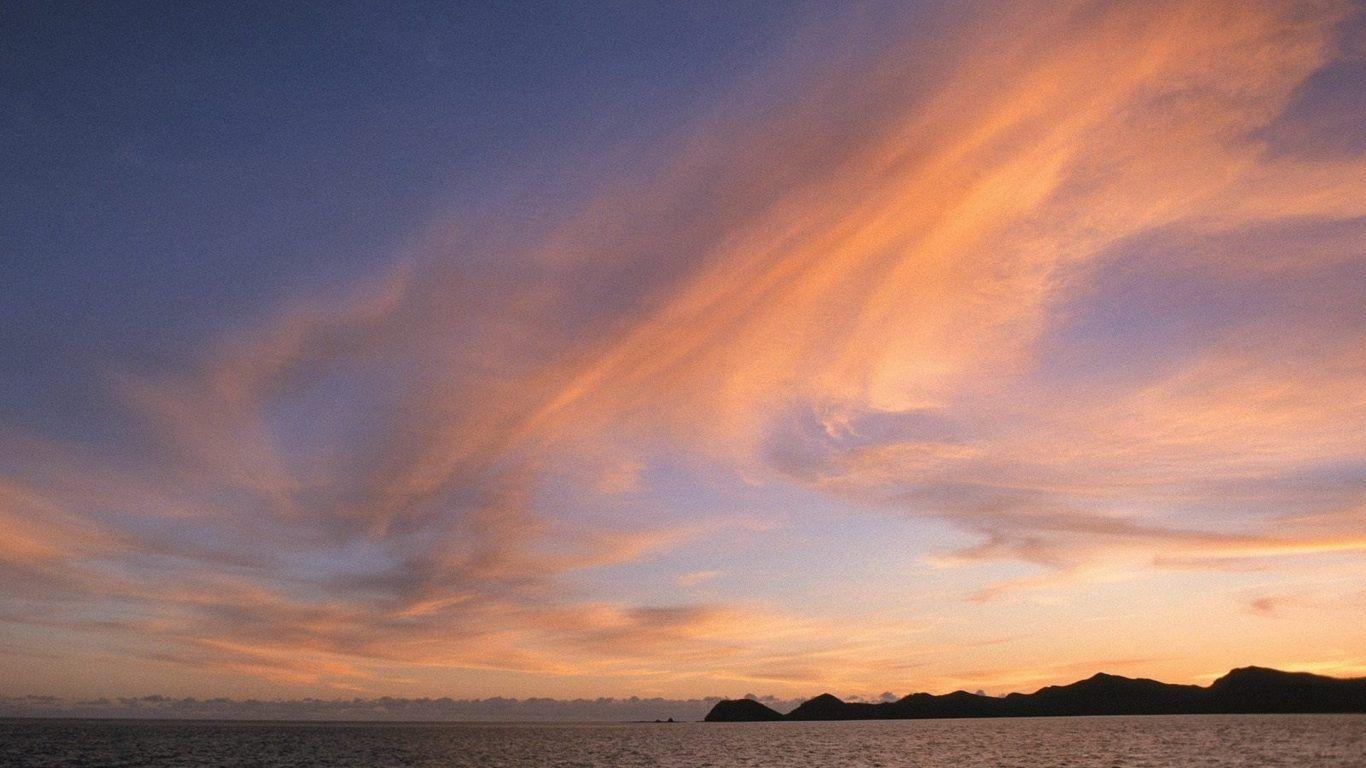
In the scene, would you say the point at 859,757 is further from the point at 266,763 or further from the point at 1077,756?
the point at 266,763

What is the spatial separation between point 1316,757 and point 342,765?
15753 cm

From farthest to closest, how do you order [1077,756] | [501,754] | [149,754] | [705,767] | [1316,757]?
[501,754], [149,754], [1077,756], [705,767], [1316,757]

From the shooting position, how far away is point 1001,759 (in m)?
141

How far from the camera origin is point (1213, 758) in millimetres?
127625

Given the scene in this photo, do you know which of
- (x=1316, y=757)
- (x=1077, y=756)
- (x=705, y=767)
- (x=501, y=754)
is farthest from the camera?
(x=501, y=754)

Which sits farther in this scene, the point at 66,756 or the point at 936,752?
the point at 936,752

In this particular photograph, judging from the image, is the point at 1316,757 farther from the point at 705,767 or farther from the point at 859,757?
the point at 705,767

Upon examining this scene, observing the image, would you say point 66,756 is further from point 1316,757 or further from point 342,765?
point 1316,757

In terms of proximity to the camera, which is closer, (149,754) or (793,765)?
(793,765)

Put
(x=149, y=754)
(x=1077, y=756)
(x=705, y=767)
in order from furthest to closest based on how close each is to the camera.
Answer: (x=149, y=754) < (x=1077, y=756) < (x=705, y=767)

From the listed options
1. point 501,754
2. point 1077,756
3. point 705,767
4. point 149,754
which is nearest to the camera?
point 705,767

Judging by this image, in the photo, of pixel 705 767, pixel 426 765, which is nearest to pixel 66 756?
pixel 426 765

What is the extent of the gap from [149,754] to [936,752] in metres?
159

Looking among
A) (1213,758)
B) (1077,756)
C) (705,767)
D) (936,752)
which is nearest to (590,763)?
(705,767)
